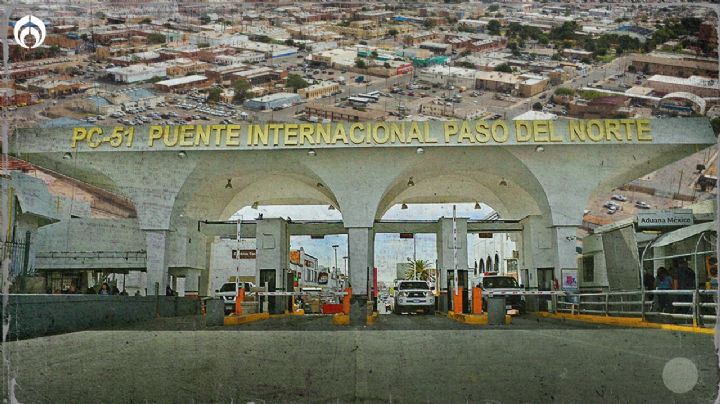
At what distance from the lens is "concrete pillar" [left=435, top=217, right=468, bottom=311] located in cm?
2694

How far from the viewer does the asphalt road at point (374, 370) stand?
548 cm

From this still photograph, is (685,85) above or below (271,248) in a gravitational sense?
above

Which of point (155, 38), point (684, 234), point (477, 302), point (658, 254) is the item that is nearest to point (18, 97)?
point (155, 38)

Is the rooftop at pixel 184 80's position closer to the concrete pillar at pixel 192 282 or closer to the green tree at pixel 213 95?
the green tree at pixel 213 95

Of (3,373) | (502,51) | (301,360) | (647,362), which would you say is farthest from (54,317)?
(502,51)

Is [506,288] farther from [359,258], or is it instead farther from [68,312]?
[68,312]

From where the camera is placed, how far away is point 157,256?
81.9 feet

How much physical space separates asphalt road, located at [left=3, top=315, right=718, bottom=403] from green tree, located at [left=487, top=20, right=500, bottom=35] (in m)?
15.4

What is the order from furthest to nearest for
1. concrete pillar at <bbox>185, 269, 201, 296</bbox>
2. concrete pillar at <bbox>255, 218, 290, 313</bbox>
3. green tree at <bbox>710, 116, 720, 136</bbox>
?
concrete pillar at <bbox>185, 269, 201, 296</bbox> < concrete pillar at <bbox>255, 218, 290, 313</bbox> < green tree at <bbox>710, 116, 720, 136</bbox>

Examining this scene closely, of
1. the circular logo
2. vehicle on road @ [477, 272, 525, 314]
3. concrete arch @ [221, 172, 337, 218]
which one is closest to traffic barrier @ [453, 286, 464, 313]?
vehicle on road @ [477, 272, 525, 314]

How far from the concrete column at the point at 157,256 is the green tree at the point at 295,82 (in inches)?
311

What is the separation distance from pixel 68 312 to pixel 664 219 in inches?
566

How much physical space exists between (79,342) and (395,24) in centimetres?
1549

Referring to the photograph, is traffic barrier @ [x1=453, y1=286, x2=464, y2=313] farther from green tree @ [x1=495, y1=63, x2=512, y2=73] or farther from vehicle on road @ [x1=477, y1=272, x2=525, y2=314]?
green tree @ [x1=495, y1=63, x2=512, y2=73]
